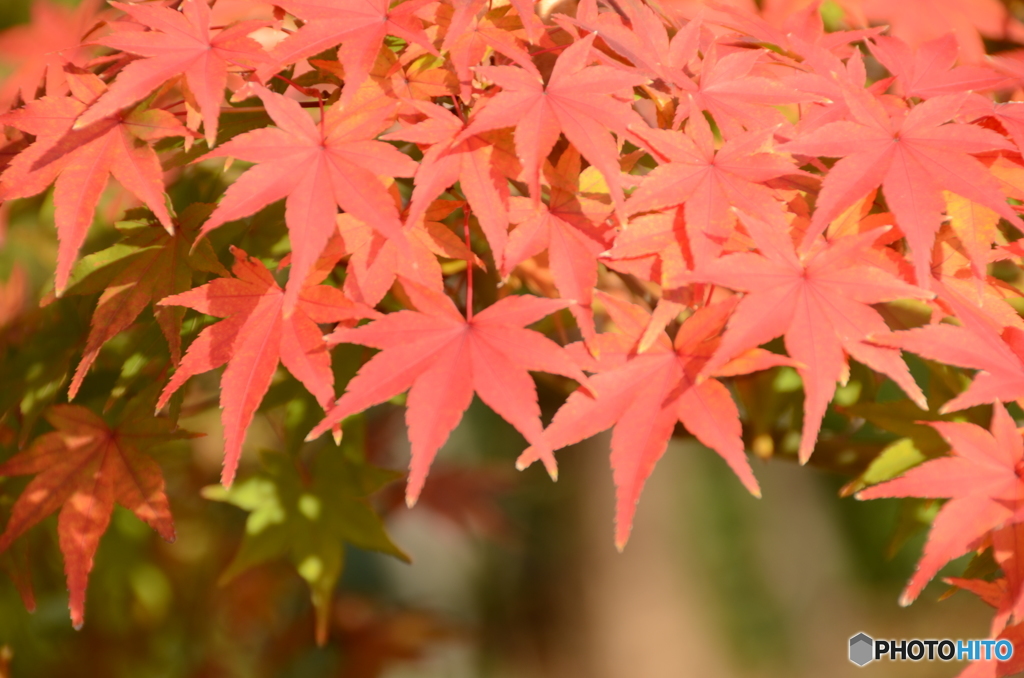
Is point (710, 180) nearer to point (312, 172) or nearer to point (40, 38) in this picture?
point (312, 172)

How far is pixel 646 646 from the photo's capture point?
4.14 feet

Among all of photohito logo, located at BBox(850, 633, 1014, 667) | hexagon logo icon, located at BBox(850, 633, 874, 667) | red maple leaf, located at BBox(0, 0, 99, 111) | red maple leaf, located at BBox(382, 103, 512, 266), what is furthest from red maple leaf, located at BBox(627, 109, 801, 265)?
red maple leaf, located at BBox(0, 0, 99, 111)

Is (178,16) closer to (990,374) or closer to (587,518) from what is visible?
(990,374)

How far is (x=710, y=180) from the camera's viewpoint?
1.81 ft

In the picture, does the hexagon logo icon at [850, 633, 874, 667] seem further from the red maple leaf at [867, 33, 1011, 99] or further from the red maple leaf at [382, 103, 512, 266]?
the red maple leaf at [382, 103, 512, 266]

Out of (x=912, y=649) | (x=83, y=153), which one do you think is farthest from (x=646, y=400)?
(x=912, y=649)

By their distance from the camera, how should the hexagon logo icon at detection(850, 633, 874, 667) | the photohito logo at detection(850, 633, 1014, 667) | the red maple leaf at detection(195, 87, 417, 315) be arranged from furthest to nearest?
the hexagon logo icon at detection(850, 633, 874, 667) → the photohito logo at detection(850, 633, 1014, 667) → the red maple leaf at detection(195, 87, 417, 315)

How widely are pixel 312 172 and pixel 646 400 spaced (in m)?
0.29

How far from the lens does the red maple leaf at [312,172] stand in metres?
0.49

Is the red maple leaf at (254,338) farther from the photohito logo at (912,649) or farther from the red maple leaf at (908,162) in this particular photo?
the photohito logo at (912,649)

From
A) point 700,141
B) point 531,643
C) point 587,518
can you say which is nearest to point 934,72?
point 700,141

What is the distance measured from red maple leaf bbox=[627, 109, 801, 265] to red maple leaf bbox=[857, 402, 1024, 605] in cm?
21

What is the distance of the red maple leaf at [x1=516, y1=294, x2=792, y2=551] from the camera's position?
0.53 meters

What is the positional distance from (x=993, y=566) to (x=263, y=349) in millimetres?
642
